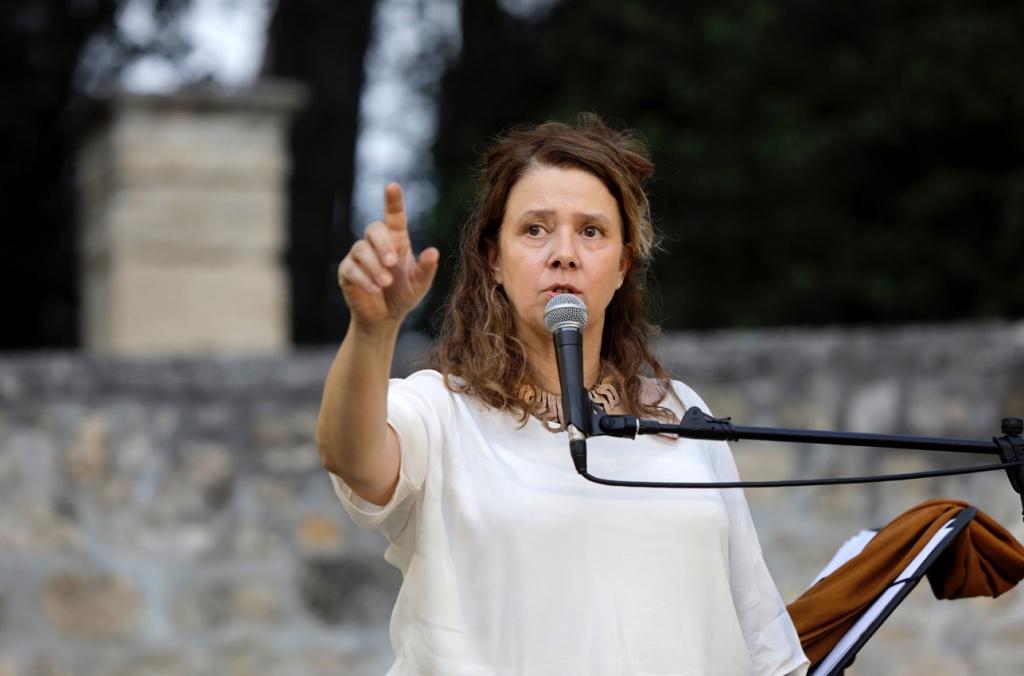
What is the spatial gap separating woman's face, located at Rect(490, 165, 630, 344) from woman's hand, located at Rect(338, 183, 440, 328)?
367 millimetres

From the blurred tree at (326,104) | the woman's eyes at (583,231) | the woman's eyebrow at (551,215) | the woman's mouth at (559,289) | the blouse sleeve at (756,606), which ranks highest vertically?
the blurred tree at (326,104)

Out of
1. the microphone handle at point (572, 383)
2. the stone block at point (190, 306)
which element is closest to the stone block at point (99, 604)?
the stone block at point (190, 306)

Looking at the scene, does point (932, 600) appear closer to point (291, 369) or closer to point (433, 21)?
point (291, 369)

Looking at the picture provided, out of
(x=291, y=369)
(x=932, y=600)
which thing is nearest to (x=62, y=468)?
(x=291, y=369)

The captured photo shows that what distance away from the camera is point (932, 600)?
17.2ft

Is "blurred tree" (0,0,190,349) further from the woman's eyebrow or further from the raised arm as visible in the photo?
the raised arm

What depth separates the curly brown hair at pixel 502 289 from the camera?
251 centimetres

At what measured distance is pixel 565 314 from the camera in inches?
90.7

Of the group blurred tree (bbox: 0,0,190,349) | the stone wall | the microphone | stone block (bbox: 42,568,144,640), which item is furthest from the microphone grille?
blurred tree (bbox: 0,0,190,349)

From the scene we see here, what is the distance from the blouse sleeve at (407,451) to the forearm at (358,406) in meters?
Answer: 0.07

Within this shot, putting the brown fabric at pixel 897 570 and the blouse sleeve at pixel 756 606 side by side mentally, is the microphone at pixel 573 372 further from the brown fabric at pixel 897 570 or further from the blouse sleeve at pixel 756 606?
the brown fabric at pixel 897 570

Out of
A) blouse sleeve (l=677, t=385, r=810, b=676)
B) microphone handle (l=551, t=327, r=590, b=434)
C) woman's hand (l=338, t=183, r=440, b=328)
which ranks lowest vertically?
blouse sleeve (l=677, t=385, r=810, b=676)

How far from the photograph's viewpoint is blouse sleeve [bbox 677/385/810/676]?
2568 millimetres

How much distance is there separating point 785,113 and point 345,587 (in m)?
4.70
